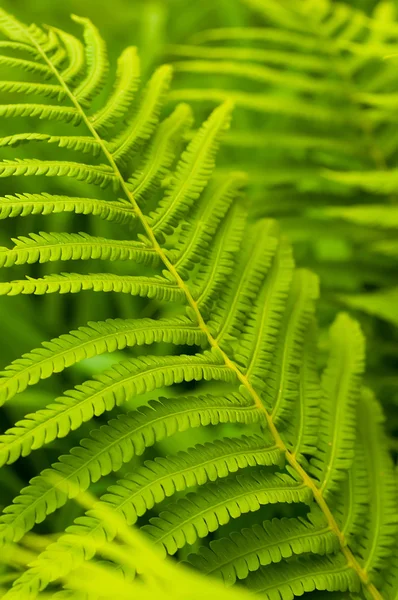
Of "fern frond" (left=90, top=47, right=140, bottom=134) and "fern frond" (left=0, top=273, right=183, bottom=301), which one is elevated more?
Result: "fern frond" (left=90, top=47, right=140, bottom=134)

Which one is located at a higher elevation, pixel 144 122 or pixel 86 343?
pixel 144 122

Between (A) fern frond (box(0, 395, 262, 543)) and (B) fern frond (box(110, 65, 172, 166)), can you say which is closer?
(A) fern frond (box(0, 395, 262, 543))

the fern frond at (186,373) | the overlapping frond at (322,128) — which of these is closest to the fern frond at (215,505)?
the fern frond at (186,373)

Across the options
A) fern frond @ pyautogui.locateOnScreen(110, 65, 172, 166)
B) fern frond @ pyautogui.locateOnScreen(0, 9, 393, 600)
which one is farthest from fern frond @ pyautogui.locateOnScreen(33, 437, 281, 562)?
fern frond @ pyautogui.locateOnScreen(110, 65, 172, 166)

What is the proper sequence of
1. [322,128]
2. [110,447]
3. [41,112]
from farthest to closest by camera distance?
[322,128] → [41,112] → [110,447]

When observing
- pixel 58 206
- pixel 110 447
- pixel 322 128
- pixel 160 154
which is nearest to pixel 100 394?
pixel 110 447

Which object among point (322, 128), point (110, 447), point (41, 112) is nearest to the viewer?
point (110, 447)

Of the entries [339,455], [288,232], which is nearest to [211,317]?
[339,455]

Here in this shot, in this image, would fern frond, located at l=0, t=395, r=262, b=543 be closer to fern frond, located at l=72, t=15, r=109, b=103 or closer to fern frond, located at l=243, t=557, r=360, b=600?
fern frond, located at l=243, t=557, r=360, b=600

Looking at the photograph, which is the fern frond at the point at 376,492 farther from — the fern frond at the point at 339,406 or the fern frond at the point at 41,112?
the fern frond at the point at 41,112

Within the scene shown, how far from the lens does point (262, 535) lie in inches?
Answer: 21.8

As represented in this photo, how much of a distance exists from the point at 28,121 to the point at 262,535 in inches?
47.6

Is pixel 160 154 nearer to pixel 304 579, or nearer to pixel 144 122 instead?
pixel 144 122

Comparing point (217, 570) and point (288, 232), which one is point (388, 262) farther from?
point (217, 570)
